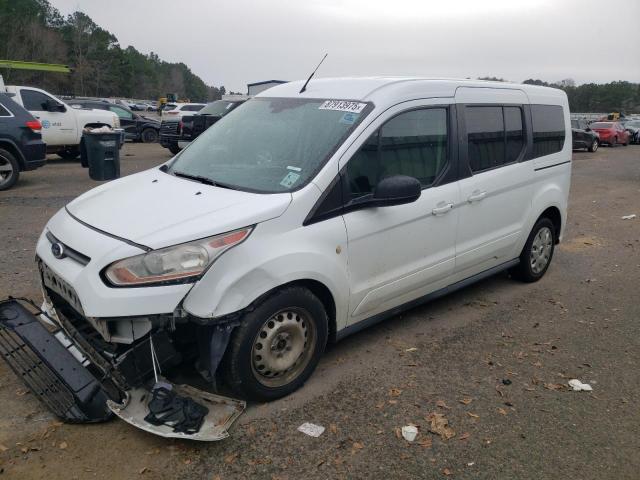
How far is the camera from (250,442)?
3.08 meters

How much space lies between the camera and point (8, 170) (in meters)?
10.3

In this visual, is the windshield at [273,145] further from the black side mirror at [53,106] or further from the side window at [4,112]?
the black side mirror at [53,106]

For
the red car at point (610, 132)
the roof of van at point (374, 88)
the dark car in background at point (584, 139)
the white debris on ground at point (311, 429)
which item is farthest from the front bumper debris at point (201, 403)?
the red car at point (610, 132)

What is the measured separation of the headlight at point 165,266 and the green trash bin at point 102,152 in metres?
7.30

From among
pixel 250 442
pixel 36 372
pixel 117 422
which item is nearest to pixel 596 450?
pixel 250 442

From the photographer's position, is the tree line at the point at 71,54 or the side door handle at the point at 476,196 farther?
the tree line at the point at 71,54

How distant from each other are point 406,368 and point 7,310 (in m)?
2.80

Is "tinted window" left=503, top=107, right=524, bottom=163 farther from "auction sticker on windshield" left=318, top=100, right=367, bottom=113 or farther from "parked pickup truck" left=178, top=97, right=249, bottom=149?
"parked pickup truck" left=178, top=97, right=249, bottom=149

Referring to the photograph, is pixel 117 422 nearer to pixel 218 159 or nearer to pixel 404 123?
pixel 218 159

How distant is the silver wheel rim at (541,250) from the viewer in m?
5.73

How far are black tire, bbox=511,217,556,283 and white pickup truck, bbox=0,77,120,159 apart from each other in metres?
A: 11.8

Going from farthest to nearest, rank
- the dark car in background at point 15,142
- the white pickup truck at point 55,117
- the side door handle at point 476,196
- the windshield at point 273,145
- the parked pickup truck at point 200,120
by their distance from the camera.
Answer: the parked pickup truck at point 200,120, the white pickup truck at point 55,117, the dark car in background at point 15,142, the side door handle at point 476,196, the windshield at point 273,145

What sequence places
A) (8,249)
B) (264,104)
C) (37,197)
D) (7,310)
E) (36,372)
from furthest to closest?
(37,197), (8,249), (264,104), (7,310), (36,372)

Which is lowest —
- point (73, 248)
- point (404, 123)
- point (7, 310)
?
point (7, 310)
